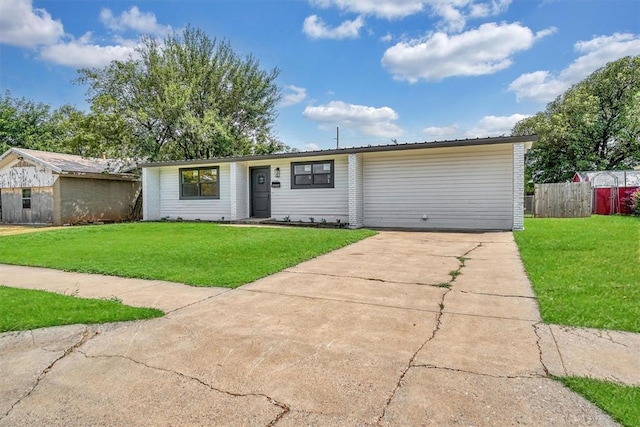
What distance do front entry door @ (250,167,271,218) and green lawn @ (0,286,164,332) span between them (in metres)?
10.8

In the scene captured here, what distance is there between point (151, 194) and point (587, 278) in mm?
16502

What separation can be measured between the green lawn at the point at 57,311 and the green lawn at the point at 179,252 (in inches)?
50.8

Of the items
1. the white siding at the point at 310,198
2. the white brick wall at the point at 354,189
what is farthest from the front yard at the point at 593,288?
the white siding at the point at 310,198

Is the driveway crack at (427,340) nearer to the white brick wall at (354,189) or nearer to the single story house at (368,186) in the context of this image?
the single story house at (368,186)

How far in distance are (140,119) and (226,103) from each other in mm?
5467

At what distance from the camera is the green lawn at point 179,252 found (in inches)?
237

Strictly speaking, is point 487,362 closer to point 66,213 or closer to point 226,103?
point 66,213

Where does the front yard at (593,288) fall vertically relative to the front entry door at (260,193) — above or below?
below

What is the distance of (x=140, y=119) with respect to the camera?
20297 mm

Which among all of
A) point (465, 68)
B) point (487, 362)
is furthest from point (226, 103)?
point (487, 362)

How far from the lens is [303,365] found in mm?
2729

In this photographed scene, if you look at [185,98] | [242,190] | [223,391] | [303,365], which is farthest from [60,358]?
[185,98]

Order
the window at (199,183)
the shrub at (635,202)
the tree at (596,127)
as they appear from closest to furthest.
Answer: the window at (199,183), the shrub at (635,202), the tree at (596,127)

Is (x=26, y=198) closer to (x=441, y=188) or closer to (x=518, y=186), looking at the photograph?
(x=441, y=188)
